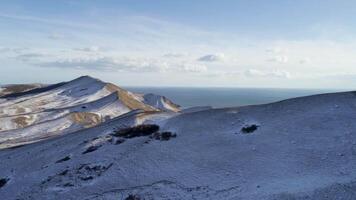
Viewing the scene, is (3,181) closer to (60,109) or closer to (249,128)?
(249,128)

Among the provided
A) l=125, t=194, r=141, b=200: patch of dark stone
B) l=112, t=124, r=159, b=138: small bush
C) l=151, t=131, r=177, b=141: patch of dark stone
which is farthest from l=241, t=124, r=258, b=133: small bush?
l=125, t=194, r=141, b=200: patch of dark stone

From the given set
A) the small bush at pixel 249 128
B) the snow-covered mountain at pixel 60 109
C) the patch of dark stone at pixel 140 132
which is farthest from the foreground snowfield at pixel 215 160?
the snow-covered mountain at pixel 60 109

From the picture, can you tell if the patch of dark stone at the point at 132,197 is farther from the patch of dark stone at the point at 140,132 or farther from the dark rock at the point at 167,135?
the patch of dark stone at the point at 140,132

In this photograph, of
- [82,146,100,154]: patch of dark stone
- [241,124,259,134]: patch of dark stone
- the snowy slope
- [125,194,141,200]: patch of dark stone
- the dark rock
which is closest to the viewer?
the snowy slope

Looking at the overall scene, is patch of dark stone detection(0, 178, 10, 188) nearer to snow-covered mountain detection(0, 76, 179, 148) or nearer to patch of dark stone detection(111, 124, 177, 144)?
patch of dark stone detection(111, 124, 177, 144)

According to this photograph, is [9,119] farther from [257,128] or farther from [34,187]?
[257,128]

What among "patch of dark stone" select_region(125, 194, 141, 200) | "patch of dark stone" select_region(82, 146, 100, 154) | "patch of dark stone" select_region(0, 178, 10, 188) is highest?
"patch of dark stone" select_region(82, 146, 100, 154)
